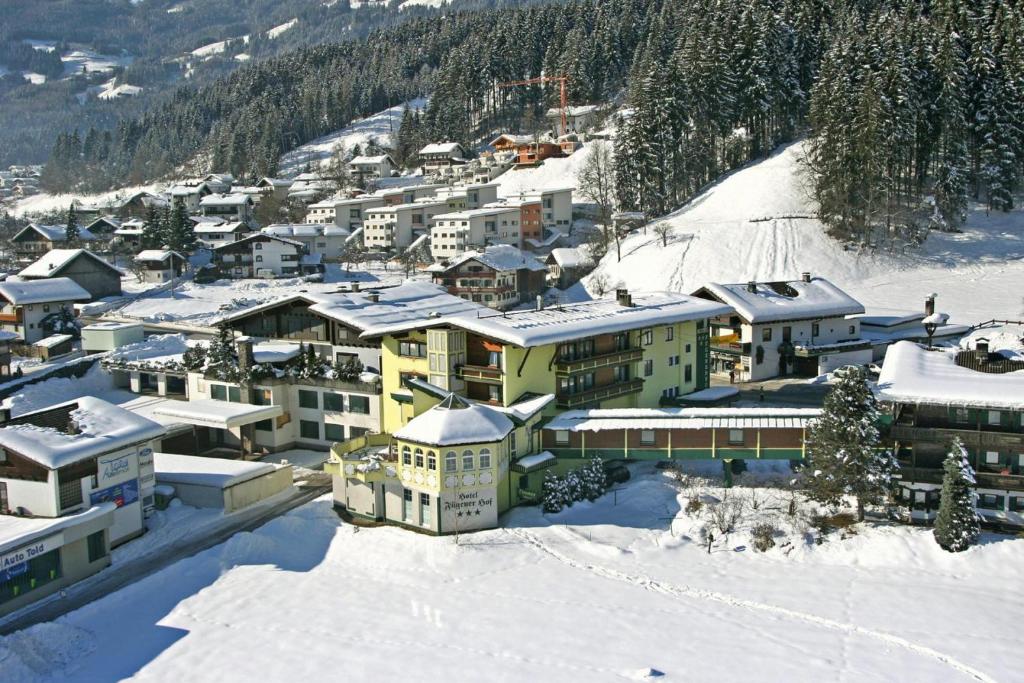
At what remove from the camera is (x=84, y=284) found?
259 ft

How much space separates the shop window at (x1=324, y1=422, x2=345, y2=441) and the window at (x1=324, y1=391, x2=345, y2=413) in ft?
2.34

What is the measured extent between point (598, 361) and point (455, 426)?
9507 millimetres

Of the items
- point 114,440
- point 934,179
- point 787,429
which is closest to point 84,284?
point 114,440

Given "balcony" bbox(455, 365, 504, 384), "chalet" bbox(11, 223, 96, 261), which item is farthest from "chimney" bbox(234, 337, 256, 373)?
"chalet" bbox(11, 223, 96, 261)

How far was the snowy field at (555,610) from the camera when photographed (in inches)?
1009

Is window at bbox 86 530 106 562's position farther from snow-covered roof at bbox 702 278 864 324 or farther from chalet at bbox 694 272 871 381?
chalet at bbox 694 272 871 381

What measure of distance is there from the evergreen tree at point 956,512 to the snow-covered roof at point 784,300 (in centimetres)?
2077

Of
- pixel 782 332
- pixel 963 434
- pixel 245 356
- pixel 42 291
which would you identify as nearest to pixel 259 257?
pixel 42 291

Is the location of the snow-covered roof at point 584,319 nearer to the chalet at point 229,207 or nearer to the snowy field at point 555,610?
the snowy field at point 555,610

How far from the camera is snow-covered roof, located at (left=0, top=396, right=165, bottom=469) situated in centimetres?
3142

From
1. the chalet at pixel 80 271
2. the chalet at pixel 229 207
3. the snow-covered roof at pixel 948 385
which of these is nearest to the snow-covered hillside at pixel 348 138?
the chalet at pixel 229 207

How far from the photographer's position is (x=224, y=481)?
A: 36375mm

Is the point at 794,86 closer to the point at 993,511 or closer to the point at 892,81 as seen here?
the point at 892,81

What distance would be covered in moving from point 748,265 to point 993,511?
126ft
